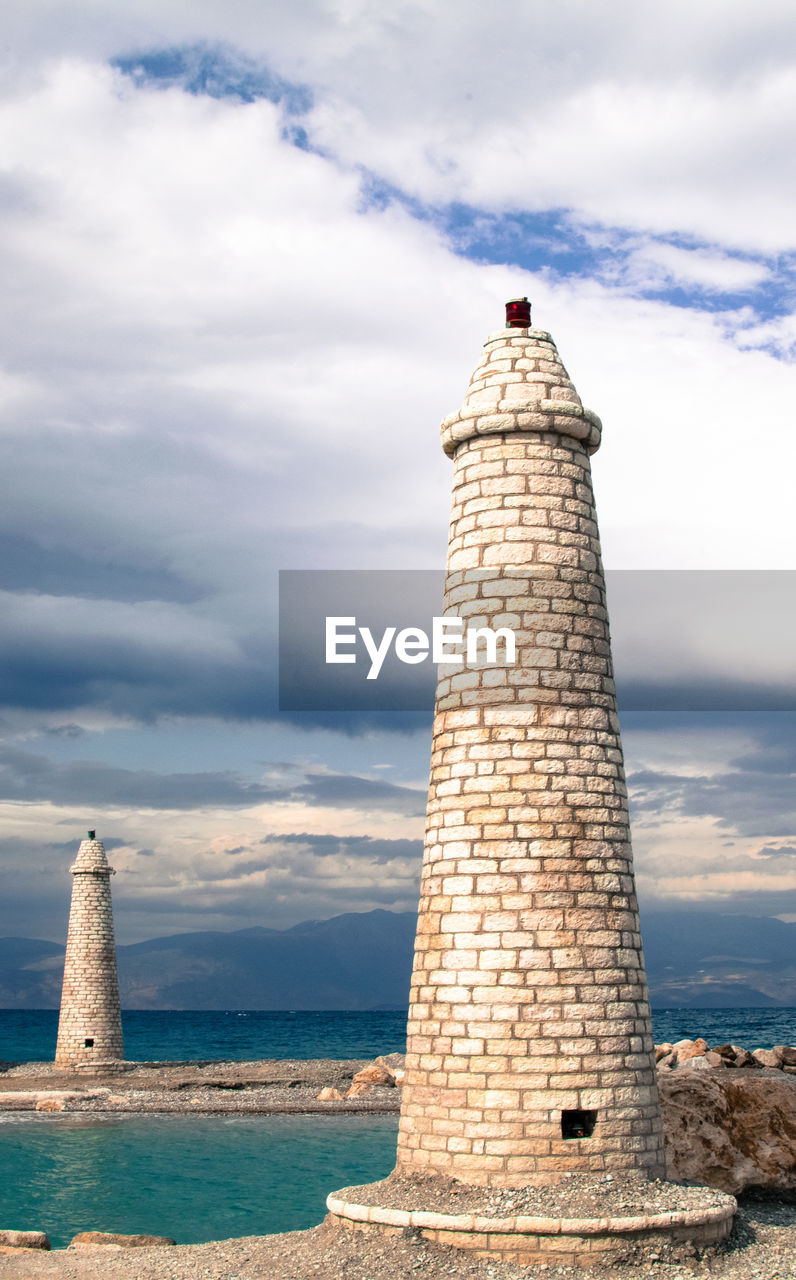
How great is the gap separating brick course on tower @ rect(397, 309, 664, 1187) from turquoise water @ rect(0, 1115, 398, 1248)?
10.8m

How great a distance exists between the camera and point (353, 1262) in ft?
33.0

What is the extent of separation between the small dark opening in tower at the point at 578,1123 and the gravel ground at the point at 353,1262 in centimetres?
106

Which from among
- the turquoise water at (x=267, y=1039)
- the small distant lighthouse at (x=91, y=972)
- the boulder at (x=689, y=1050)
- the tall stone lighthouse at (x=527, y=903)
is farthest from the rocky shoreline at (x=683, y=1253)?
the turquoise water at (x=267, y=1039)

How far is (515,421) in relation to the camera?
1175 centimetres

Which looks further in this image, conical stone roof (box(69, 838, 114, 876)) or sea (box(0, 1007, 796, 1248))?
conical stone roof (box(69, 838, 114, 876))

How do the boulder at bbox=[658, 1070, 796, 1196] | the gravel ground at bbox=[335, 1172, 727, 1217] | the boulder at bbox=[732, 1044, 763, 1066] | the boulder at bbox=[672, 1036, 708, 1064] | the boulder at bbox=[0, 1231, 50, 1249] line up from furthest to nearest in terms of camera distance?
the boulder at bbox=[672, 1036, 708, 1064]
the boulder at bbox=[732, 1044, 763, 1066]
the boulder at bbox=[0, 1231, 50, 1249]
the boulder at bbox=[658, 1070, 796, 1196]
the gravel ground at bbox=[335, 1172, 727, 1217]

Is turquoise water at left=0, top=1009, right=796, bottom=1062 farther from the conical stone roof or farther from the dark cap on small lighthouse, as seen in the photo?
the dark cap on small lighthouse

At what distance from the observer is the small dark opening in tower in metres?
10.4

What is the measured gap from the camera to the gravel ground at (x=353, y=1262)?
9742 mm

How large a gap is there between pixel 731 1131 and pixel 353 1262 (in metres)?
5.86

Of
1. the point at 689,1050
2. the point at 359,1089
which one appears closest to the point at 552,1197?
the point at 689,1050

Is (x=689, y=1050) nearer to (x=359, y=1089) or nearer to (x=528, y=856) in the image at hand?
(x=359, y=1089)

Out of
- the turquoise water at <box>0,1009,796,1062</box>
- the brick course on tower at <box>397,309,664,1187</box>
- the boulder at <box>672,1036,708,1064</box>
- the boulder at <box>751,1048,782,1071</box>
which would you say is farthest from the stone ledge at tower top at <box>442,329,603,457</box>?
the turquoise water at <box>0,1009,796,1062</box>

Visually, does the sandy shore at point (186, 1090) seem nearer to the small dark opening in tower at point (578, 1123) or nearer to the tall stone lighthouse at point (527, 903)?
the tall stone lighthouse at point (527, 903)
